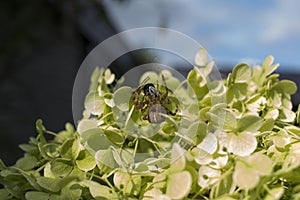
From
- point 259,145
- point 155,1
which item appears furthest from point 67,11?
point 259,145

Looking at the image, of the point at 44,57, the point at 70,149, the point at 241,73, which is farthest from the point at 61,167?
the point at 44,57

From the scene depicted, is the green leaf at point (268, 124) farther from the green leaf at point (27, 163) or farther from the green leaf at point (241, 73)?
the green leaf at point (27, 163)

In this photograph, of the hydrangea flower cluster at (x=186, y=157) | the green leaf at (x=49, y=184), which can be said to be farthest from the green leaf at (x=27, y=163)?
the green leaf at (x=49, y=184)

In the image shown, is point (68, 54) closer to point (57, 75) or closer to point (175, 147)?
point (57, 75)

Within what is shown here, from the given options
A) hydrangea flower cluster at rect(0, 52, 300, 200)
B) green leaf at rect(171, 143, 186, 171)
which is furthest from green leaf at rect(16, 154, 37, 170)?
green leaf at rect(171, 143, 186, 171)

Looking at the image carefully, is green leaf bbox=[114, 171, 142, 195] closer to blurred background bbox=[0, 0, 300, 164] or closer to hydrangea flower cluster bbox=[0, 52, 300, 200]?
hydrangea flower cluster bbox=[0, 52, 300, 200]

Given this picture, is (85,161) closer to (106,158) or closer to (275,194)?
(106,158)
